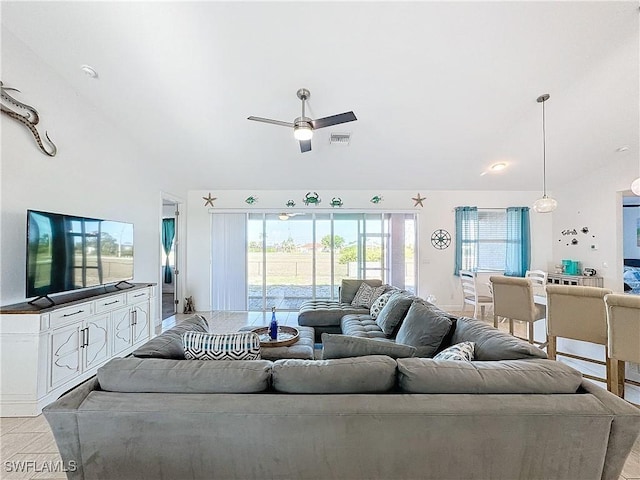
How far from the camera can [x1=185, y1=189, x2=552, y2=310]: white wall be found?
21.4ft

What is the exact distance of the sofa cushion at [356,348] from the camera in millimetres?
1778

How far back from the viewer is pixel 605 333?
112 inches

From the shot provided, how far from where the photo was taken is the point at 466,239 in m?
6.59

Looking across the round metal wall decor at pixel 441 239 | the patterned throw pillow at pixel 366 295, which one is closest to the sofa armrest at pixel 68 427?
the patterned throw pillow at pixel 366 295

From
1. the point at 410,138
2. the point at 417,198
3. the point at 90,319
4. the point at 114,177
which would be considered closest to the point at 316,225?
the point at 417,198

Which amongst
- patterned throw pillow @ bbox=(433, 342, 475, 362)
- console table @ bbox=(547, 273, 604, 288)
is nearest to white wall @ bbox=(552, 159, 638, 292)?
console table @ bbox=(547, 273, 604, 288)

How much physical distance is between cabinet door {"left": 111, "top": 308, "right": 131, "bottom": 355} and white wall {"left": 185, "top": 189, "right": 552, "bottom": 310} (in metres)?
2.77

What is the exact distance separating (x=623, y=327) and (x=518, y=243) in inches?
177

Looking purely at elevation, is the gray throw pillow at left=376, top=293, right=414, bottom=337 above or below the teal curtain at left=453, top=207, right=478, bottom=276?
below

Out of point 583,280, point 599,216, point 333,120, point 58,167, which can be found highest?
point 333,120

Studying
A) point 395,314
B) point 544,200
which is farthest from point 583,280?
point 395,314

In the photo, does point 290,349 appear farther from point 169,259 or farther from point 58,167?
point 169,259

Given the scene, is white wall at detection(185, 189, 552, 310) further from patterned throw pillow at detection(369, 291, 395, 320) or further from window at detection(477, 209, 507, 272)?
patterned throw pillow at detection(369, 291, 395, 320)

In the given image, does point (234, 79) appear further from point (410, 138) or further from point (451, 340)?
point (451, 340)
